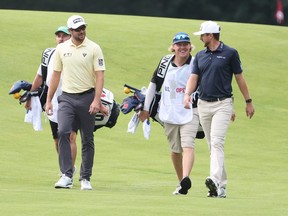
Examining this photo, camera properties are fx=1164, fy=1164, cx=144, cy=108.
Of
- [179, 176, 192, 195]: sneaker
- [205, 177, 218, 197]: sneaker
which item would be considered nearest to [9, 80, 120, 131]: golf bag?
[179, 176, 192, 195]: sneaker

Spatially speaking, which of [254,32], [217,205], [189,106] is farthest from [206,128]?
[254,32]

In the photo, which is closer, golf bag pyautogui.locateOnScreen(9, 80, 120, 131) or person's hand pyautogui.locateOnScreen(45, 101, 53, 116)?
person's hand pyautogui.locateOnScreen(45, 101, 53, 116)

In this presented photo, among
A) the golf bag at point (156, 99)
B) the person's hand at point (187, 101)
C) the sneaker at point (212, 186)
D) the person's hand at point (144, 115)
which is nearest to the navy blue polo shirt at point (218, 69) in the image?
the person's hand at point (187, 101)

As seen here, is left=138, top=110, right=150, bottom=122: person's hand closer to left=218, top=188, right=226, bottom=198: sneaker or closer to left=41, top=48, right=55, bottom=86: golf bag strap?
left=41, top=48, right=55, bottom=86: golf bag strap

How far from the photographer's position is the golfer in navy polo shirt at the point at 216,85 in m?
13.0

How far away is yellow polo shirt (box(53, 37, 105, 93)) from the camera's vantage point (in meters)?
13.4

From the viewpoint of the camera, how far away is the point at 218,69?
42.6 feet

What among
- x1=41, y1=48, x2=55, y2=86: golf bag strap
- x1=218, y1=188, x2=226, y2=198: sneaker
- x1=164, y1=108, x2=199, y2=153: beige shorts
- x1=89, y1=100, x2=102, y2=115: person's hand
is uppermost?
x1=41, y1=48, x2=55, y2=86: golf bag strap

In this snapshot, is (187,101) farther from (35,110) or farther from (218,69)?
Answer: (35,110)

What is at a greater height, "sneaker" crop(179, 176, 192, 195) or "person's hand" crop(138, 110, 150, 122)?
"person's hand" crop(138, 110, 150, 122)

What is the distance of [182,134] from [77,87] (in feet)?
4.41

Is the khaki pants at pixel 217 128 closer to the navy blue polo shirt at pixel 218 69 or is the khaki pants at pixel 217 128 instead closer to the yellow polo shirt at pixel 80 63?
the navy blue polo shirt at pixel 218 69

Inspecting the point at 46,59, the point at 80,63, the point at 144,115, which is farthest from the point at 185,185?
the point at 46,59

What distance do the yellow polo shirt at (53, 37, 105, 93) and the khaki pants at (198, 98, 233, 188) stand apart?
4.27ft
